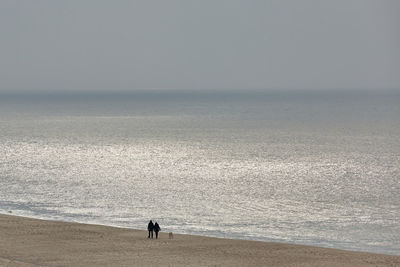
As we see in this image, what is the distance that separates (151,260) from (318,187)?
30500 millimetres

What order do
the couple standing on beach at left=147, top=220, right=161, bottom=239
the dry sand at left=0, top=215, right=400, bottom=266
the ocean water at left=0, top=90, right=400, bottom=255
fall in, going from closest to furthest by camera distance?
the dry sand at left=0, top=215, right=400, bottom=266, the couple standing on beach at left=147, top=220, right=161, bottom=239, the ocean water at left=0, top=90, right=400, bottom=255

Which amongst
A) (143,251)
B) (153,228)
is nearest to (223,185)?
(153,228)

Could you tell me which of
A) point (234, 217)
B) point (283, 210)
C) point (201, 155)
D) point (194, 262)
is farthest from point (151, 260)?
point (201, 155)

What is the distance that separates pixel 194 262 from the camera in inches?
1307

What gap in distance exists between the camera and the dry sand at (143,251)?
3319 centimetres

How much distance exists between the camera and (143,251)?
116 ft

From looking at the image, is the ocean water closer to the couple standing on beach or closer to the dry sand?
the dry sand

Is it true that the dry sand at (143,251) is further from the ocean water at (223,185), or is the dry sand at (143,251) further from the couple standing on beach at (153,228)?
the ocean water at (223,185)

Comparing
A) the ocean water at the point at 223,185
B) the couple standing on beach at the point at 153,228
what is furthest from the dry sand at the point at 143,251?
the ocean water at the point at 223,185

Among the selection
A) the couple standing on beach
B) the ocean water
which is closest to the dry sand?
the couple standing on beach

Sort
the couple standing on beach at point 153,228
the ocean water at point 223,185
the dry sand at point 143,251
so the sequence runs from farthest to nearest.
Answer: the ocean water at point 223,185 < the couple standing on beach at point 153,228 < the dry sand at point 143,251

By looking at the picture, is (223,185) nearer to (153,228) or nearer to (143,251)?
(153,228)

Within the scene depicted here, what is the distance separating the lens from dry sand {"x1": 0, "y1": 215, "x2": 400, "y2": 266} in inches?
1307

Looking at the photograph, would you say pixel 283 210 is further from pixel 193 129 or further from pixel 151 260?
pixel 193 129
